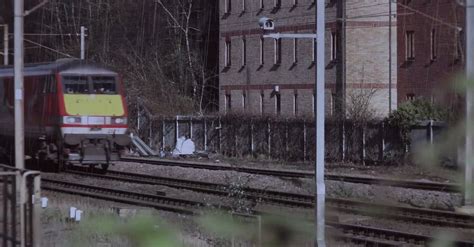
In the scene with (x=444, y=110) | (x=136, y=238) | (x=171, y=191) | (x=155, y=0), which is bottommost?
(x=171, y=191)

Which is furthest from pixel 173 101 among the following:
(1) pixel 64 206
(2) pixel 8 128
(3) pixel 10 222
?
(3) pixel 10 222

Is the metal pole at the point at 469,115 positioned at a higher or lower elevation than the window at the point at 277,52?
lower

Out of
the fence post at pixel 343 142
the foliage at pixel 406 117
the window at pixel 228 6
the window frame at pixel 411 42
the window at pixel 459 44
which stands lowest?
the fence post at pixel 343 142

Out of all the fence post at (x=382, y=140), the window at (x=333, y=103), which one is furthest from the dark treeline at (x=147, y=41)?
the fence post at (x=382, y=140)

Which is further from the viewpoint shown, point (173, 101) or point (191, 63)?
point (191, 63)

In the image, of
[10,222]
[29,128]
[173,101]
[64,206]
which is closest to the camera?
[10,222]

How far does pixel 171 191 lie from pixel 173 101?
23.2 m

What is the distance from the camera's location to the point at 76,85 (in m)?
26.4

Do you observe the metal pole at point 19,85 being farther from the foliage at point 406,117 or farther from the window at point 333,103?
the window at point 333,103

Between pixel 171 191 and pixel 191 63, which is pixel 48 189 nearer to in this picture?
pixel 171 191

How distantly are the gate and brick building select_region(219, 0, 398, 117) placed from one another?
100ft

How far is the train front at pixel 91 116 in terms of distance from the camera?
85.3 feet

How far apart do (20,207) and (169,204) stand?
11.7m

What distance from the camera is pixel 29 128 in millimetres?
28375
